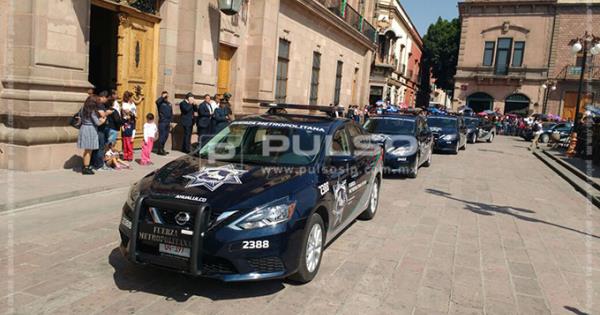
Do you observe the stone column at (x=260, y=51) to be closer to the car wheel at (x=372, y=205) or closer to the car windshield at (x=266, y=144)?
the car wheel at (x=372, y=205)

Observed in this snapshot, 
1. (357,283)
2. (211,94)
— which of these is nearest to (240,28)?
(211,94)

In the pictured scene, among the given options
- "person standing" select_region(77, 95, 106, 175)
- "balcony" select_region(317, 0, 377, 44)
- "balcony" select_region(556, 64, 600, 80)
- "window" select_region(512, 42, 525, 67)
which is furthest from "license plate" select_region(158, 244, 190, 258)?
"window" select_region(512, 42, 525, 67)

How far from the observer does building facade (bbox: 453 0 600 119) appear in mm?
43250

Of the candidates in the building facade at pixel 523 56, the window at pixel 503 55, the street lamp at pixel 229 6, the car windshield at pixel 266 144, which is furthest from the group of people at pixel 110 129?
the window at pixel 503 55

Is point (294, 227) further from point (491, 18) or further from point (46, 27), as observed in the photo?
point (491, 18)

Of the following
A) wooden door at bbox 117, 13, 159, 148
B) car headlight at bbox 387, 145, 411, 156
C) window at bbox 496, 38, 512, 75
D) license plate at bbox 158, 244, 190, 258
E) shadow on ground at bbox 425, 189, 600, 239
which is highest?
window at bbox 496, 38, 512, 75

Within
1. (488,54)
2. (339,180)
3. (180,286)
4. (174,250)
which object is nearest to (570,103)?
(488,54)

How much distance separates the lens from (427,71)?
214 ft

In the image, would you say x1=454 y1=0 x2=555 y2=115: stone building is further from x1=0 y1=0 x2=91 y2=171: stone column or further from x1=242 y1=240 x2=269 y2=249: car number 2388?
x1=242 y1=240 x2=269 y2=249: car number 2388

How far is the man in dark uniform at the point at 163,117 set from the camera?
11.8 meters

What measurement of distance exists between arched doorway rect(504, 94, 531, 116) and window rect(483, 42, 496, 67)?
13.0 feet

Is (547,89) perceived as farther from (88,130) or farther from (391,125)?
Result: (88,130)

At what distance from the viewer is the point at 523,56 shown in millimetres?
45250

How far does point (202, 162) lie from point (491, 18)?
47.7m
